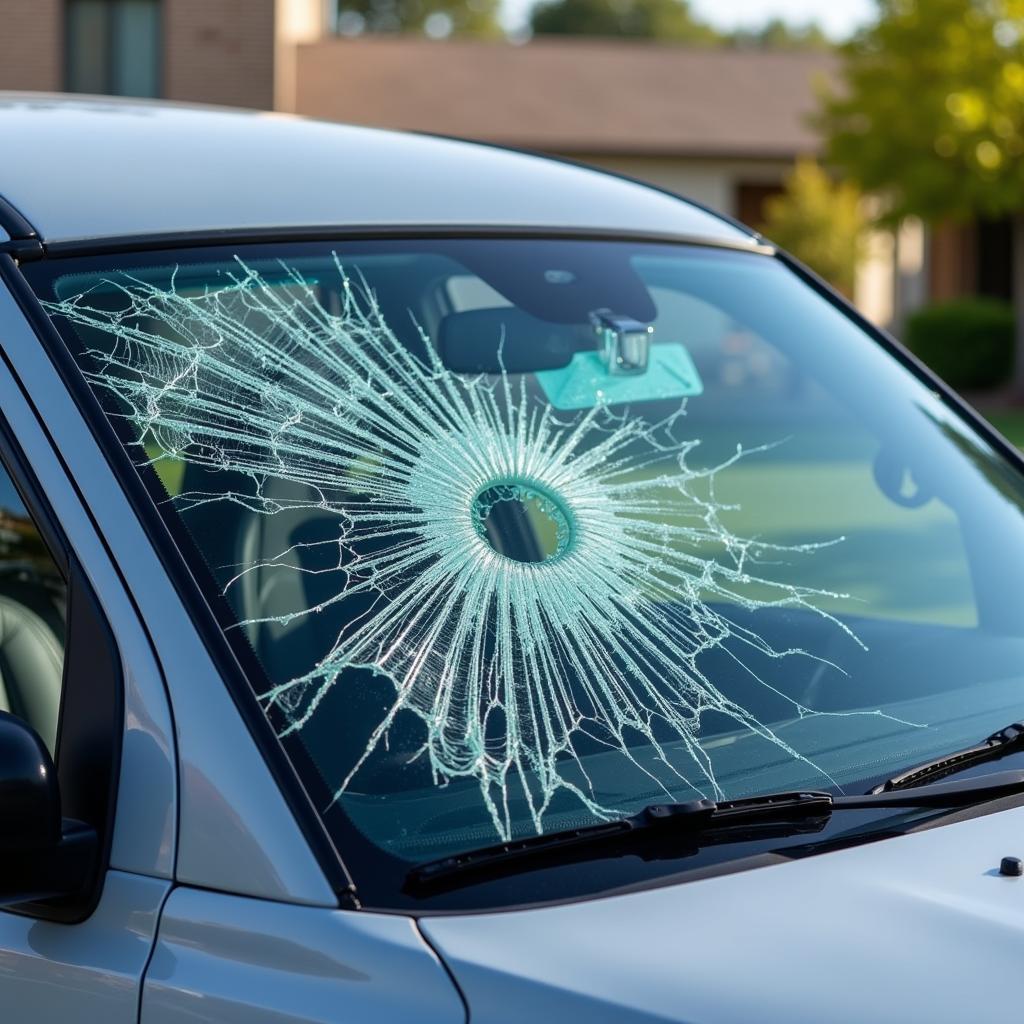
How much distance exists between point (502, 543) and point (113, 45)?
20.8 meters

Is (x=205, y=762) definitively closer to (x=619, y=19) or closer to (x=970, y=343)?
(x=970, y=343)

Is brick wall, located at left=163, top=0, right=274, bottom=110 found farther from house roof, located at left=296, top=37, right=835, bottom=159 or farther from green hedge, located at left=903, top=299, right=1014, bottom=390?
green hedge, located at left=903, top=299, right=1014, bottom=390

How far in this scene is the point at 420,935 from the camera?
53.4 inches

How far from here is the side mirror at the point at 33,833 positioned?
1398 mm

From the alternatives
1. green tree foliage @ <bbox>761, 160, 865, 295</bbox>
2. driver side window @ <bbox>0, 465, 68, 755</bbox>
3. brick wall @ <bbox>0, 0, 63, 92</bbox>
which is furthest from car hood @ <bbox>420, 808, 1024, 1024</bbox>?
green tree foliage @ <bbox>761, 160, 865, 295</bbox>

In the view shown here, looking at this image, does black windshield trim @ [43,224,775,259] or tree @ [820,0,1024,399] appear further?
tree @ [820,0,1024,399]

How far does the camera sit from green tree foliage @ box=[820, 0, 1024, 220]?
1997 centimetres

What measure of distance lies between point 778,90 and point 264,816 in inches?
1140

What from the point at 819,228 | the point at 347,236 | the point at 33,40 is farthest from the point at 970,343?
the point at 347,236

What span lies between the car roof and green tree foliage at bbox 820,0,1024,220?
721 inches

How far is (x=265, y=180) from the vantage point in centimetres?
211

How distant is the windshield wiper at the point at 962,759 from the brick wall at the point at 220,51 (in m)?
20.1

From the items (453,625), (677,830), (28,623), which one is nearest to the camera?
(677,830)

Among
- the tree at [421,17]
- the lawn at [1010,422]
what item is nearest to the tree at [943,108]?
the lawn at [1010,422]
